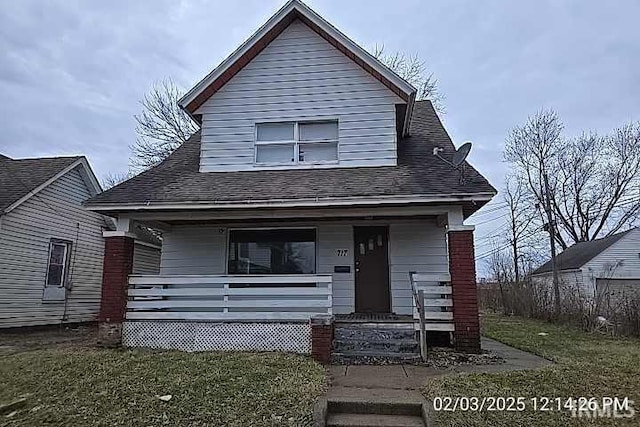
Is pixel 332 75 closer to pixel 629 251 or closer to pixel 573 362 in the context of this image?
pixel 573 362

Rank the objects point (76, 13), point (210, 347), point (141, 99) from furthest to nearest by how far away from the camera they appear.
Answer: point (141, 99) < point (76, 13) < point (210, 347)

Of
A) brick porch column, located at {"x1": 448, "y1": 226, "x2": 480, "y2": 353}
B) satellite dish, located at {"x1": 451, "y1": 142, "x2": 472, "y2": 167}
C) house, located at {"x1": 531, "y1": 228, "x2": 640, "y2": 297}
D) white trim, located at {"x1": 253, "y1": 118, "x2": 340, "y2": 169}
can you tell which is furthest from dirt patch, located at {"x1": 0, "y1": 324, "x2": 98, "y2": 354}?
house, located at {"x1": 531, "y1": 228, "x2": 640, "y2": 297}

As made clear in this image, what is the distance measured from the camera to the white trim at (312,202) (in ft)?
25.5

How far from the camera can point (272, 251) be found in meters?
10.5

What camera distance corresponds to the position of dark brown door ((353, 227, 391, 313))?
32.4ft

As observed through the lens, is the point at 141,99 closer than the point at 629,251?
Yes

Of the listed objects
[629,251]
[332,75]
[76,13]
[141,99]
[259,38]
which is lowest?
[629,251]

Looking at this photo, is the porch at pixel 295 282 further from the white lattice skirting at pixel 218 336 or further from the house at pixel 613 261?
the house at pixel 613 261

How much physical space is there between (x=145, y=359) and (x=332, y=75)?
7.24 metres

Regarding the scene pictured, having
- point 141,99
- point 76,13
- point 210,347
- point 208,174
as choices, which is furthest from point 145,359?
point 141,99

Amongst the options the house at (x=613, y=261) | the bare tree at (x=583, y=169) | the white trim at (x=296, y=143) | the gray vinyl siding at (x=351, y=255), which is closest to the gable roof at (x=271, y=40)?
the white trim at (x=296, y=143)

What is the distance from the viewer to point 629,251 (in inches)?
1047

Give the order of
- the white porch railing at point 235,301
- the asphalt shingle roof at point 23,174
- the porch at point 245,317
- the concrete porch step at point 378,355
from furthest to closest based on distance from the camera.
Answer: the asphalt shingle roof at point 23,174 < the white porch railing at point 235,301 < the porch at point 245,317 < the concrete porch step at point 378,355

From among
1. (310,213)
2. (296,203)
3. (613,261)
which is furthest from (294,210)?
(613,261)
